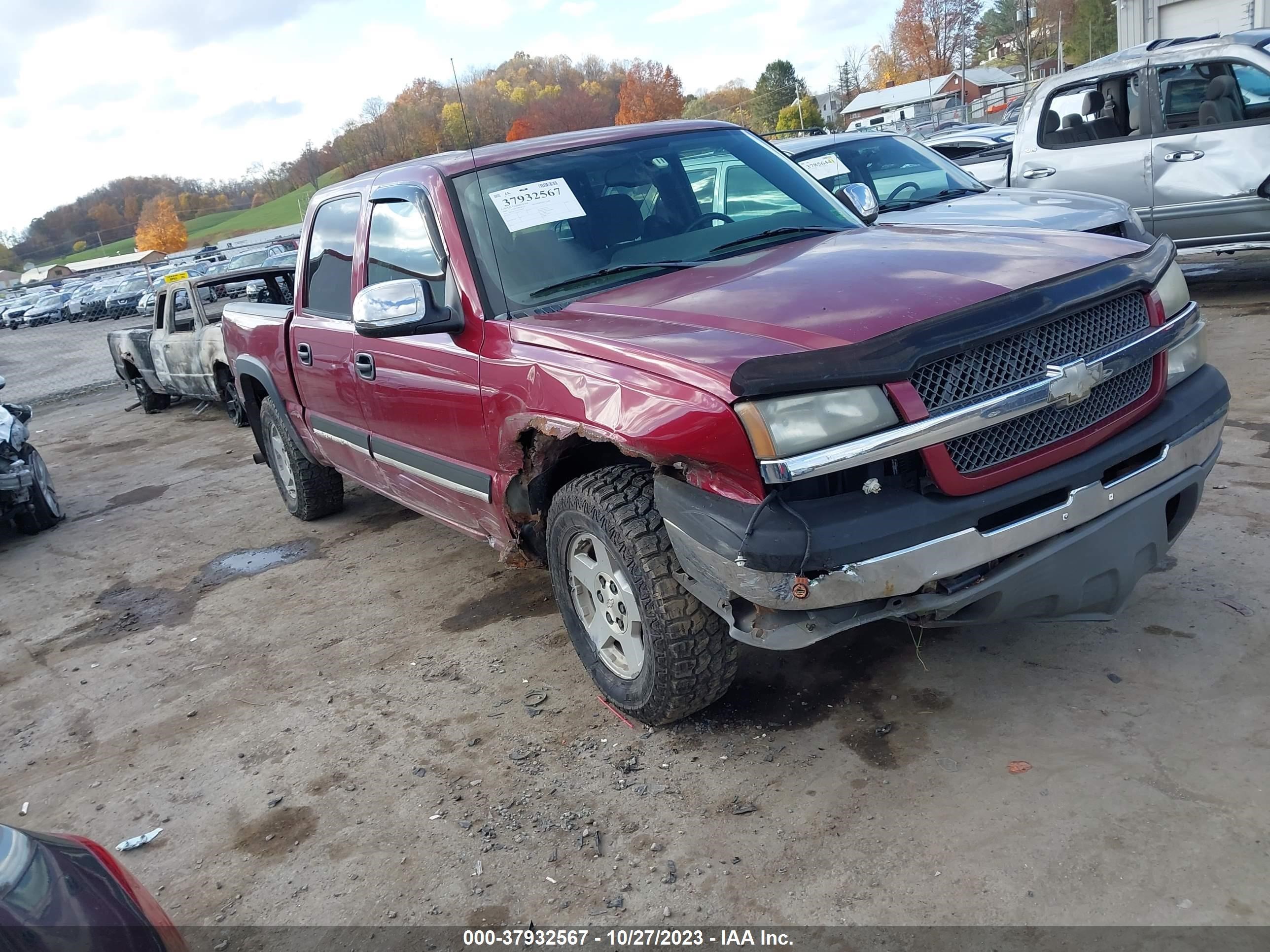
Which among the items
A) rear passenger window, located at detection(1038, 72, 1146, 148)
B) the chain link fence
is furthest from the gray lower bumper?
the chain link fence

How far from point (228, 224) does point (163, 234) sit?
875cm

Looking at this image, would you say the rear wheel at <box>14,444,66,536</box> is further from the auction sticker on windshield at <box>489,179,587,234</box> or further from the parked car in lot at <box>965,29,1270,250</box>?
the parked car in lot at <box>965,29,1270,250</box>

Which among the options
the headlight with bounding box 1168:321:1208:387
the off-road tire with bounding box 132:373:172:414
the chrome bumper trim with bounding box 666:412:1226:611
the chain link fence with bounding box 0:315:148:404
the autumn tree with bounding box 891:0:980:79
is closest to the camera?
the chrome bumper trim with bounding box 666:412:1226:611

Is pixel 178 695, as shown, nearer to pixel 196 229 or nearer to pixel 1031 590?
pixel 1031 590

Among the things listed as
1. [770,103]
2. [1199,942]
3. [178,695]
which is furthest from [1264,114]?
[770,103]

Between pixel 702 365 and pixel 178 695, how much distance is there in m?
3.01

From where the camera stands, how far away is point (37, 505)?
7496 mm

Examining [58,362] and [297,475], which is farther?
[58,362]

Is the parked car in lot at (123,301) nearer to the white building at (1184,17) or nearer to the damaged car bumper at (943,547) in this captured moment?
the white building at (1184,17)

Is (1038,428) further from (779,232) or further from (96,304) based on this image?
(96,304)

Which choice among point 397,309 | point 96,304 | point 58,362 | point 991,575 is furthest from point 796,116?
point 991,575

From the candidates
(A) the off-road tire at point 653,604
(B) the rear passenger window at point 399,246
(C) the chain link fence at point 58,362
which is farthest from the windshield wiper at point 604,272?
(C) the chain link fence at point 58,362

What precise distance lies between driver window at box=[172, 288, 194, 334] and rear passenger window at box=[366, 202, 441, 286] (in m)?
8.36

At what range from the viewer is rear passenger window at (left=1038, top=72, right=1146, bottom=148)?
8.29 m
